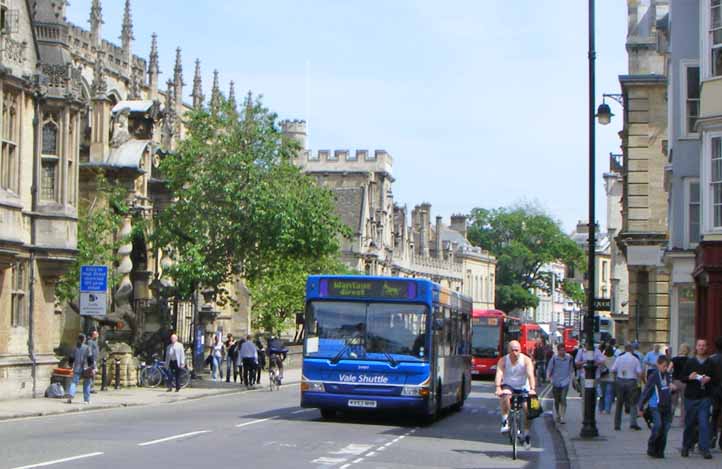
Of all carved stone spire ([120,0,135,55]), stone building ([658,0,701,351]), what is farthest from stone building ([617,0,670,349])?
carved stone spire ([120,0,135,55])

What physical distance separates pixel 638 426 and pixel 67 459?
14.0m

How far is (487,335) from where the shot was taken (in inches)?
2238

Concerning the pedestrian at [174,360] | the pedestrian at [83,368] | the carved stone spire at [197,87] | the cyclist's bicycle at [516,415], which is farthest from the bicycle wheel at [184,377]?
the carved stone spire at [197,87]

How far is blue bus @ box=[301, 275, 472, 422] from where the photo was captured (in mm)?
24891

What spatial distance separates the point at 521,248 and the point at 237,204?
3672 inches

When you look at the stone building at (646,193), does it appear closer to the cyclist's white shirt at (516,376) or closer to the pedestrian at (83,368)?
the pedestrian at (83,368)

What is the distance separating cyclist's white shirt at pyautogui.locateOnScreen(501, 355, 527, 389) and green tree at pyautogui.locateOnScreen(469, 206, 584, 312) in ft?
362

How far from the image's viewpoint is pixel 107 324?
39.4 metres

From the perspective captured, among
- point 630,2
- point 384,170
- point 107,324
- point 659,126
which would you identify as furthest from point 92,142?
point 384,170

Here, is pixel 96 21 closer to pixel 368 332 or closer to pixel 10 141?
pixel 10 141

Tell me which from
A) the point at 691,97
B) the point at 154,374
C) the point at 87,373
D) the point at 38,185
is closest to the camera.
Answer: the point at 87,373

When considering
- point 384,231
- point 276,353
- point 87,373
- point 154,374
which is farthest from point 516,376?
point 384,231

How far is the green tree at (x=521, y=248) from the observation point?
5157 inches

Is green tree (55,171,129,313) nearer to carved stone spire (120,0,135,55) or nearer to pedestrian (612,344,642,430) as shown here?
pedestrian (612,344,642,430)
